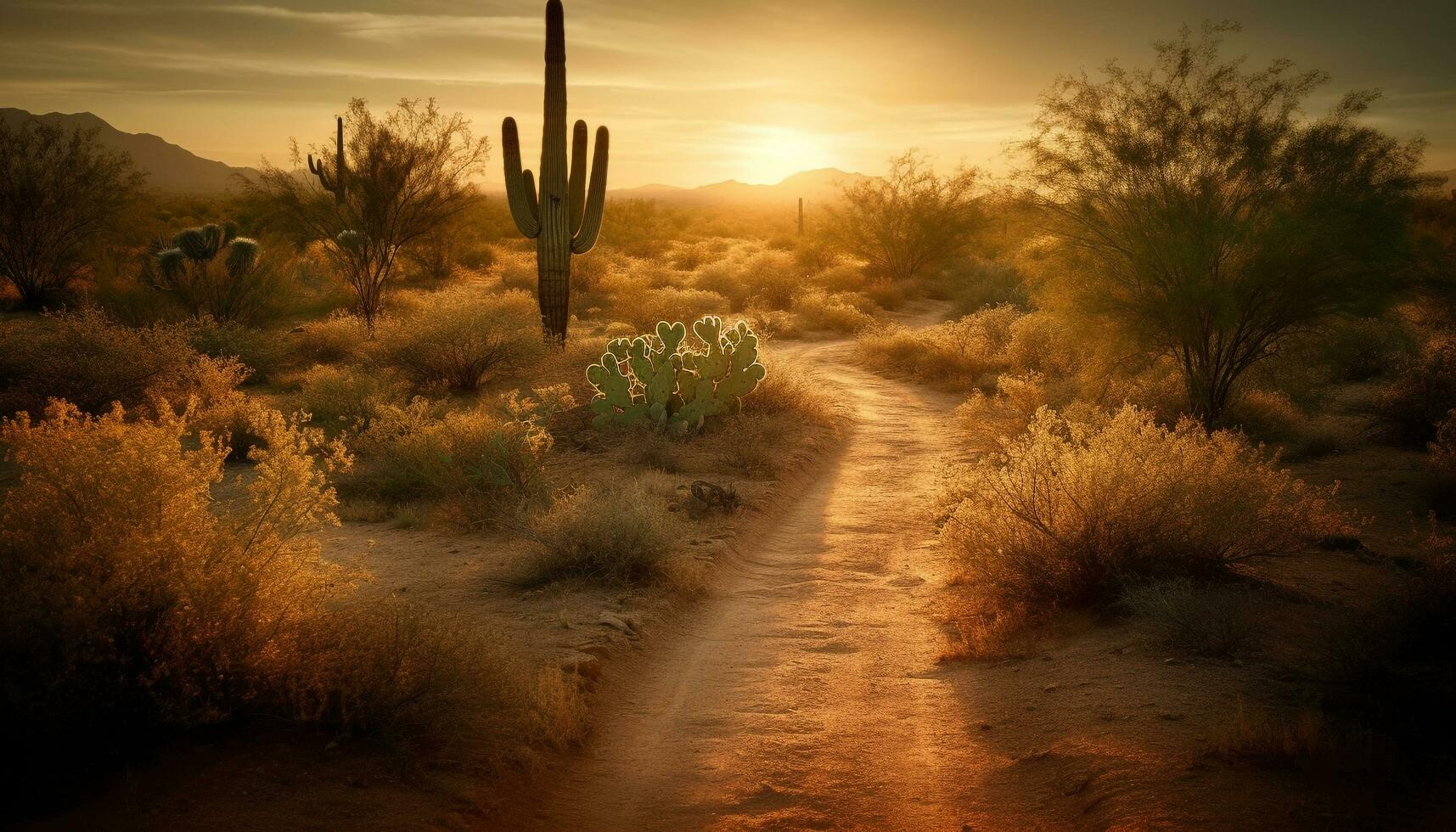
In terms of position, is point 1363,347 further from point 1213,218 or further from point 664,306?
point 664,306

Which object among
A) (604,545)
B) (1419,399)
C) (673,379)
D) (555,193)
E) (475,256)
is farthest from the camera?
(475,256)

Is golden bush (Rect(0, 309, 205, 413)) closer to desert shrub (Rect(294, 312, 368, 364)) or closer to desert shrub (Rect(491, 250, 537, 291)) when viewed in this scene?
desert shrub (Rect(294, 312, 368, 364))

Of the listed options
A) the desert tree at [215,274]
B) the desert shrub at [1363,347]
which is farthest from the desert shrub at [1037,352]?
the desert tree at [215,274]

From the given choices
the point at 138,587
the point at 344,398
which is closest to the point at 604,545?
the point at 138,587

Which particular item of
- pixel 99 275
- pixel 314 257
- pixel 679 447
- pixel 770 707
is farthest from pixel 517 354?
pixel 314 257

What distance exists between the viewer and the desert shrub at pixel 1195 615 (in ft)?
17.2

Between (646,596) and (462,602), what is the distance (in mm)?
1427

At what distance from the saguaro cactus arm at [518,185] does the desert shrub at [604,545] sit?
9.80 metres

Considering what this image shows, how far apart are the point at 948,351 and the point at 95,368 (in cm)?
1470

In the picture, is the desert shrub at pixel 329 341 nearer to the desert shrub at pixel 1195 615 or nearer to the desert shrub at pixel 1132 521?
the desert shrub at pixel 1132 521

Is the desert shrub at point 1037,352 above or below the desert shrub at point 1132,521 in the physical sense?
above

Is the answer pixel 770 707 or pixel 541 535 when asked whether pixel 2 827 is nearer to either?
pixel 770 707

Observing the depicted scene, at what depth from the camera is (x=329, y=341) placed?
17.8 metres

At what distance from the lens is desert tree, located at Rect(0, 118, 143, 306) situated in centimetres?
2075
